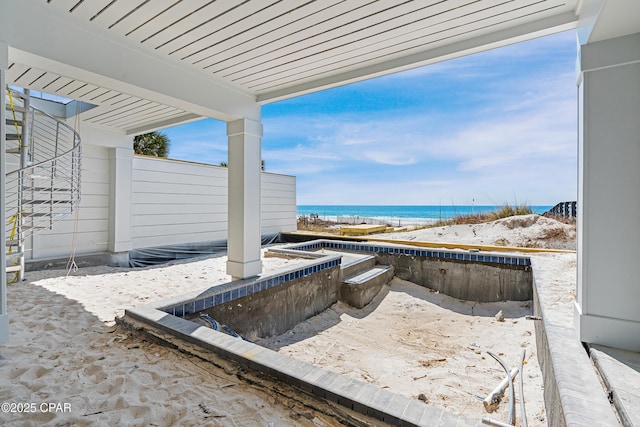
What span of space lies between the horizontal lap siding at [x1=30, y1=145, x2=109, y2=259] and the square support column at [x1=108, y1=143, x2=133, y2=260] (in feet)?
0.35

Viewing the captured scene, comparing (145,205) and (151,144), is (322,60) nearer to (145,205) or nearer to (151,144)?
(145,205)

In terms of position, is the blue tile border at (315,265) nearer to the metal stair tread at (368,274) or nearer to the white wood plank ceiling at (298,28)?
the metal stair tread at (368,274)

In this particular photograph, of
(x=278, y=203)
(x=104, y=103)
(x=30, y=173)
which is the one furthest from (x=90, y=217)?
(x=278, y=203)

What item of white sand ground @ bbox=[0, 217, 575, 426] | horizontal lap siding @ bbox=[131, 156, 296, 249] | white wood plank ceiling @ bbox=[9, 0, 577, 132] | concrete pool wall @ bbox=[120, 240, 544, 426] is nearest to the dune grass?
white sand ground @ bbox=[0, 217, 575, 426]

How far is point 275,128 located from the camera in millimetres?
30969

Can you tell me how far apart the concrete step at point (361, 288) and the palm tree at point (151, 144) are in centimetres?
997

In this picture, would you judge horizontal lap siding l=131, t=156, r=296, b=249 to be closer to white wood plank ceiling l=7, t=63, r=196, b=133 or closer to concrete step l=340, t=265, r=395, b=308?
white wood plank ceiling l=7, t=63, r=196, b=133

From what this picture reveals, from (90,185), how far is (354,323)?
4.99 m

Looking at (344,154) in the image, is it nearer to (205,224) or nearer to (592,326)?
(205,224)

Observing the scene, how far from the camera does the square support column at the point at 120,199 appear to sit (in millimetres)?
5277

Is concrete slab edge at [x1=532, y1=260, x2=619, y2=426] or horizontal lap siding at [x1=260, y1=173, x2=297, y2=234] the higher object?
horizontal lap siding at [x1=260, y1=173, x2=297, y2=234]

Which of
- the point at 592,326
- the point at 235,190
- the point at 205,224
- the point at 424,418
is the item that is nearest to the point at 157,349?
the point at 424,418

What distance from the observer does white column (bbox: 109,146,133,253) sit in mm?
5277

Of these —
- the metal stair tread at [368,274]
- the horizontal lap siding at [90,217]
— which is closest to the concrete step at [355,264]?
the metal stair tread at [368,274]
